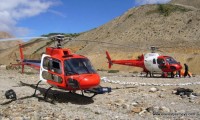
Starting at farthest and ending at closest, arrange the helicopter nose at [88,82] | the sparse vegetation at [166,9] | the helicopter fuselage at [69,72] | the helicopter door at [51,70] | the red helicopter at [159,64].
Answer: the sparse vegetation at [166,9]
the red helicopter at [159,64]
the helicopter door at [51,70]
the helicopter fuselage at [69,72]
the helicopter nose at [88,82]

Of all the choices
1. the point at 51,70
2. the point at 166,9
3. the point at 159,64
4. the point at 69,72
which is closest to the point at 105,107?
the point at 69,72

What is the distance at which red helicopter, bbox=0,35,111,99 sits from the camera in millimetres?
14891

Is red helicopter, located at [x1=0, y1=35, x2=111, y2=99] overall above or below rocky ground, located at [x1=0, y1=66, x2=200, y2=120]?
above

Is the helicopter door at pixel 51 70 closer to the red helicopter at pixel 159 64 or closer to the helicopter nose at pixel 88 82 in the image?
the helicopter nose at pixel 88 82

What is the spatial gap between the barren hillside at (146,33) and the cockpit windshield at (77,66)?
125ft

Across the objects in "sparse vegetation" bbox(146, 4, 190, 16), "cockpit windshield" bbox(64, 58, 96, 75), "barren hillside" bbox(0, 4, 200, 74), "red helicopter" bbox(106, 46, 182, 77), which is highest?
"sparse vegetation" bbox(146, 4, 190, 16)

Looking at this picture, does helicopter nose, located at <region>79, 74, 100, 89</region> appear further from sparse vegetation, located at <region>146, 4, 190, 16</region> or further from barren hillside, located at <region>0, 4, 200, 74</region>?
sparse vegetation, located at <region>146, 4, 190, 16</region>

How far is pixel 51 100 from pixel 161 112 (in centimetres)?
622

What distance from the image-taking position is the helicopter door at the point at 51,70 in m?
15.8

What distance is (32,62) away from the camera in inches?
816

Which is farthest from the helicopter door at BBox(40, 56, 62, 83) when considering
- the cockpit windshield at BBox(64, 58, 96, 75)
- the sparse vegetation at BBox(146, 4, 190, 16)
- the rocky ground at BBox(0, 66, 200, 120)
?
the sparse vegetation at BBox(146, 4, 190, 16)

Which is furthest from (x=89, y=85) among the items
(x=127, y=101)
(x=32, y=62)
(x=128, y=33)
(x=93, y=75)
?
(x=128, y=33)

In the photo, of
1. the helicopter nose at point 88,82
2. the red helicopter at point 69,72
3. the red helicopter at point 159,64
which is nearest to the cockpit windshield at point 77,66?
the red helicopter at point 69,72

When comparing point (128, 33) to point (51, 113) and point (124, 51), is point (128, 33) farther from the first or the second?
point (51, 113)
